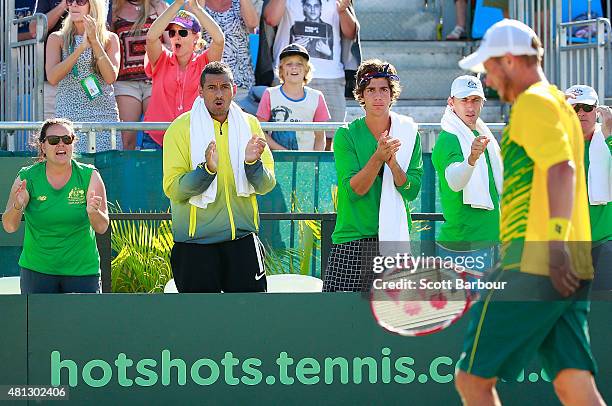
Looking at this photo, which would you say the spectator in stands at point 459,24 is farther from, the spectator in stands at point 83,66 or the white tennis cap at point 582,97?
the white tennis cap at point 582,97

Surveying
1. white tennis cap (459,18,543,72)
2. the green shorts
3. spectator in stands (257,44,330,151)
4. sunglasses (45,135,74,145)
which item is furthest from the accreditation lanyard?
the green shorts

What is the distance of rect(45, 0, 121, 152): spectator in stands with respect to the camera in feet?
30.6

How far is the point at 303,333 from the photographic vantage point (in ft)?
23.2

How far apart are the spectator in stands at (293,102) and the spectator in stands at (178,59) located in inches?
19.6

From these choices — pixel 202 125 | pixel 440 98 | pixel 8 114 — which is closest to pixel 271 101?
pixel 202 125

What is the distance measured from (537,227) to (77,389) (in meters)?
3.01

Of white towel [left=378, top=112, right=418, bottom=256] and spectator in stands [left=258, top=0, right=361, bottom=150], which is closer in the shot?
white towel [left=378, top=112, right=418, bottom=256]

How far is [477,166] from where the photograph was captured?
304 inches

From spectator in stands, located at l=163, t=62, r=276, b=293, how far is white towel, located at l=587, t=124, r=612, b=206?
204 centimetres

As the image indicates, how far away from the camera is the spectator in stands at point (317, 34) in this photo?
34.2 feet

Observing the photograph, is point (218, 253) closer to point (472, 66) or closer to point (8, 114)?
point (472, 66)

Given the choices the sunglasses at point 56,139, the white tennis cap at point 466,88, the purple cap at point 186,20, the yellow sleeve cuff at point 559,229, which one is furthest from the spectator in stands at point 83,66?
the yellow sleeve cuff at point 559,229

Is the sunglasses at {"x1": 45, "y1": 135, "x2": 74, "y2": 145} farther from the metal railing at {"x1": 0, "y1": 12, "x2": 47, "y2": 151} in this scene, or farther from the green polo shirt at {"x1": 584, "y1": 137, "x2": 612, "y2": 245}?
the green polo shirt at {"x1": 584, "y1": 137, "x2": 612, "y2": 245}

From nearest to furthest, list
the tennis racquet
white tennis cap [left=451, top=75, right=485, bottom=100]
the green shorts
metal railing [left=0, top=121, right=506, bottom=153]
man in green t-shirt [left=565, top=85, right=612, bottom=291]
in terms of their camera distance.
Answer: the green shorts < the tennis racquet < man in green t-shirt [left=565, top=85, right=612, bottom=291] < white tennis cap [left=451, top=75, right=485, bottom=100] < metal railing [left=0, top=121, right=506, bottom=153]
